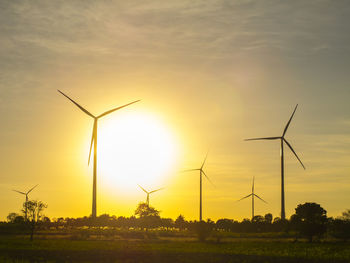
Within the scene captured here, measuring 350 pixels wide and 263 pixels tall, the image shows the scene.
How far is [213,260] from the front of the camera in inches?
3307

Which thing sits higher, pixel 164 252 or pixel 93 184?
pixel 93 184

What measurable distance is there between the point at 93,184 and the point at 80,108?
20510 millimetres

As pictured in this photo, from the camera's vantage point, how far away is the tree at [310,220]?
A: 144 meters

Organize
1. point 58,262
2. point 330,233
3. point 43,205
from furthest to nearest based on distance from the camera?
point 43,205, point 330,233, point 58,262

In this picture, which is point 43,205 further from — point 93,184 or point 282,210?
point 282,210

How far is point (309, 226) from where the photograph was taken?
472ft

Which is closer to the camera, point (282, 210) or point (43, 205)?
point (282, 210)

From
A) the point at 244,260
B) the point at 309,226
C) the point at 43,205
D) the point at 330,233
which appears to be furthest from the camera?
the point at 43,205

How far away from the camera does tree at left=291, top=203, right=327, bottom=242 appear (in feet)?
472

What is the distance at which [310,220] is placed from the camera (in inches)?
5743

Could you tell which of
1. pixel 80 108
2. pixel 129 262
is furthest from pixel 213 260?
pixel 80 108

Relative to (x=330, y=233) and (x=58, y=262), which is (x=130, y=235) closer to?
(x=330, y=233)

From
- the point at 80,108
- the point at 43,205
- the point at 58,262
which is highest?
the point at 80,108

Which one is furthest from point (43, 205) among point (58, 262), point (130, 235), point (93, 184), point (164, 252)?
point (58, 262)
